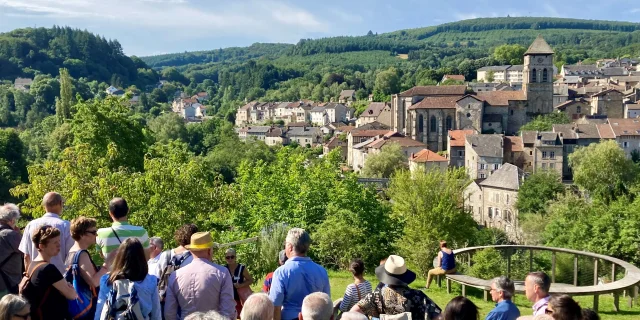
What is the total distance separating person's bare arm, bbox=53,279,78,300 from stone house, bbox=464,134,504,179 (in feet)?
206

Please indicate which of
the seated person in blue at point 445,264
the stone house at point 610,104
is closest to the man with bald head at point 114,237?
the seated person in blue at point 445,264

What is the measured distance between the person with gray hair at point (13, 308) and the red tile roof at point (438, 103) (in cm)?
8058

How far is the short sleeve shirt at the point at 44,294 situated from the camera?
528cm

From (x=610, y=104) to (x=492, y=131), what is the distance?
25046 millimetres

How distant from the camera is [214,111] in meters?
181

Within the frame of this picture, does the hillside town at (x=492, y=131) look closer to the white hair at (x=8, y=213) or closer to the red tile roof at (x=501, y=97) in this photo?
the red tile roof at (x=501, y=97)

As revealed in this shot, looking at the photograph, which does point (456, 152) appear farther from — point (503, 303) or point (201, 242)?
point (201, 242)

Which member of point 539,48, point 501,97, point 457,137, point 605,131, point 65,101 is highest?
point 539,48

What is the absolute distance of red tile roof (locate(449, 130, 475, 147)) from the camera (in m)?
71.4

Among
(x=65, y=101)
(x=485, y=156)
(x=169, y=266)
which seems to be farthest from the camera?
(x=485, y=156)

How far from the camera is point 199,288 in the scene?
18.6ft

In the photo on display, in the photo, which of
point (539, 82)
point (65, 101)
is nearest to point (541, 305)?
point (65, 101)

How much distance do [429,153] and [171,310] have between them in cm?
6606

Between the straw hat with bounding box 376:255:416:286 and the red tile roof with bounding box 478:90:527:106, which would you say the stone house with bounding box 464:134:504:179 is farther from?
the straw hat with bounding box 376:255:416:286
